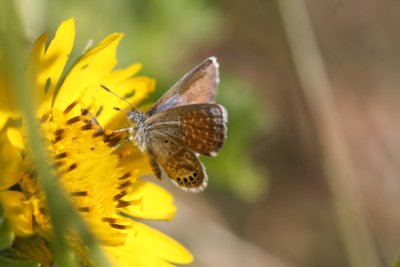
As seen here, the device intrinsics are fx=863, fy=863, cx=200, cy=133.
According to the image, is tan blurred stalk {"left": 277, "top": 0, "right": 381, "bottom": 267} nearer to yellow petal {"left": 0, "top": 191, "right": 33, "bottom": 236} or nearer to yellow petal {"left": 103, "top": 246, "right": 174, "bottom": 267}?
yellow petal {"left": 103, "top": 246, "right": 174, "bottom": 267}

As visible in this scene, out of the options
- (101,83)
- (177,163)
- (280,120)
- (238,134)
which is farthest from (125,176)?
(280,120)

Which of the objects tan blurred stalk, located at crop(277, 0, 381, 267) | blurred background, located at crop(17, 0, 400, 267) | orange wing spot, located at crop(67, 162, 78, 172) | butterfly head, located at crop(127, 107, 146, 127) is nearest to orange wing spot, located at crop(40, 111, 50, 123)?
orange wing spot, located at crop(67, 162, 78, 172)

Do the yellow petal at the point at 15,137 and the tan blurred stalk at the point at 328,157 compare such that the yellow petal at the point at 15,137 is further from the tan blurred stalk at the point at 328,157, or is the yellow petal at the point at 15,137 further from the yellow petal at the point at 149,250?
the tan blurred stalk at the point at 328,157

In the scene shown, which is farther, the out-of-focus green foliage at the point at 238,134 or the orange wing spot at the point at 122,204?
the out-of-focus green foliage at the point at 238,134

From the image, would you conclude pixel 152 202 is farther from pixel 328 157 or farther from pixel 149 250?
pixel 328 157

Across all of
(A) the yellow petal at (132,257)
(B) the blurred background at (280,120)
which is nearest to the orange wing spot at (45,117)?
(A) the yellow petal at (132,257)

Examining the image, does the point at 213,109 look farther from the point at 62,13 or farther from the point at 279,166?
the point at 279,166
